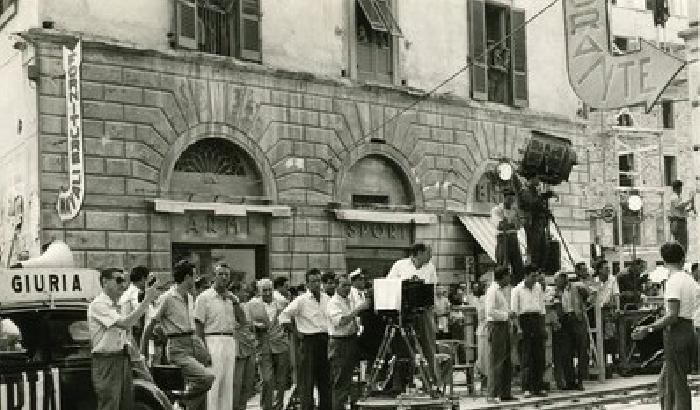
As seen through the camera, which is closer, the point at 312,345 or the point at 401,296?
the point at 401,296

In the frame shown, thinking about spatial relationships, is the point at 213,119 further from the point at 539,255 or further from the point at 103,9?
the point at 539,255

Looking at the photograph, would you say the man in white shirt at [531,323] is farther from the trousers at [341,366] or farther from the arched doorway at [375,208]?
the arched doorway at [375,208]

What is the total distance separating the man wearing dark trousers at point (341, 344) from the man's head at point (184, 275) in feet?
9.59

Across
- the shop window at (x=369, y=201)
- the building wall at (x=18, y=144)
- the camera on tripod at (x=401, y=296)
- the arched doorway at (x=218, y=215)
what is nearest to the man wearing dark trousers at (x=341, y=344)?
the camera on tripod at (x=401, y=296)

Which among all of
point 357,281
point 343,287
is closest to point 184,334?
point 343,287

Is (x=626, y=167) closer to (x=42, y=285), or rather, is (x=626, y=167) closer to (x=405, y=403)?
(x=405, y=403)

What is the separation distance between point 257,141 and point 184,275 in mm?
9701

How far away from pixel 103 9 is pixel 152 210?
3489mm

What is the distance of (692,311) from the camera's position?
1048 cm

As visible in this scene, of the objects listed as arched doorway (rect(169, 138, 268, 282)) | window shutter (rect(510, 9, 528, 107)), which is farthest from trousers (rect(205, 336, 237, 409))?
window shutter (rect(510, 9, 528, 107))

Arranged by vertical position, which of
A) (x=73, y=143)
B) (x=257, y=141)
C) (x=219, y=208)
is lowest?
(x=219, y=208)

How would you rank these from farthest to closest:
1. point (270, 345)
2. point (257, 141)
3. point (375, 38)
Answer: point (375, 38) < point (257, 141) < point (270, 345)

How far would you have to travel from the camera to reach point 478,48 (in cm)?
2564

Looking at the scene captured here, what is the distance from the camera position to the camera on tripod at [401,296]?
42.1 feet
